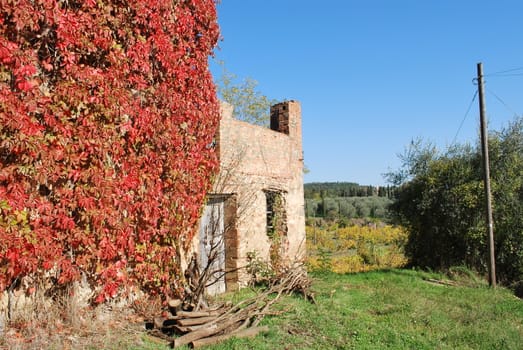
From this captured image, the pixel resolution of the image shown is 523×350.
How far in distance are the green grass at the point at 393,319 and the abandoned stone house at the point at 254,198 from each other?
1.67 m

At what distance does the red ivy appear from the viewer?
5141mm

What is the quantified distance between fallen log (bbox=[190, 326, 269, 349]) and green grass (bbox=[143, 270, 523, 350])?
12 cm

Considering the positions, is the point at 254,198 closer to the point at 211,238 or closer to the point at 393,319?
the point at 211,238

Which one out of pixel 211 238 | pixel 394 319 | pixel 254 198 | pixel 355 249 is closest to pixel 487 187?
pixel 394 319

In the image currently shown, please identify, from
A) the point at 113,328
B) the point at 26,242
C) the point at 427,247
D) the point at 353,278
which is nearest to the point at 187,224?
the point at 113,328

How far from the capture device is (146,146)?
6.72 m

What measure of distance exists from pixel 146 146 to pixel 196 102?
1617 millimetres

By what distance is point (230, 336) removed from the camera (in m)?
6.08

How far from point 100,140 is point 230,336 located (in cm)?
346

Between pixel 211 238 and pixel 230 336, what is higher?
pixel 211 238

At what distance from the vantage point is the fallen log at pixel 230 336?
5.70 meters

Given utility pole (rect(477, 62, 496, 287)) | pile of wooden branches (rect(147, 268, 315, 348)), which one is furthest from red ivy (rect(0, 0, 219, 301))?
utility pole (rect(477, 62, 496, 287))

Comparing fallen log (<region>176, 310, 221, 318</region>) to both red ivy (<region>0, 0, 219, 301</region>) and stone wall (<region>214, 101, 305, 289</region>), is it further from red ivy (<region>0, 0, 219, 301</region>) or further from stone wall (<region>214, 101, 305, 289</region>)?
stone wall (<region>214, 101, 305, 289</region>)

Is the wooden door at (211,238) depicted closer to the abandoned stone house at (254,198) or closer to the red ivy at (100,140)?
the abandoned stone house at (254,198)
